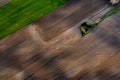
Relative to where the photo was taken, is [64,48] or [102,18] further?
[102,18]

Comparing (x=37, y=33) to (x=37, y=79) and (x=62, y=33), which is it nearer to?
(x=62, y=33)

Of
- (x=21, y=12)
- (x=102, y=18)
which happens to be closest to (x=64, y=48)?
(x=102, y=18)

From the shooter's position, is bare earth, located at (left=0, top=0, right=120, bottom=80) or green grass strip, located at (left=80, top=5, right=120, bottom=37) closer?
bare earth, located at (left=0, top=0, right=120, bottom=80)

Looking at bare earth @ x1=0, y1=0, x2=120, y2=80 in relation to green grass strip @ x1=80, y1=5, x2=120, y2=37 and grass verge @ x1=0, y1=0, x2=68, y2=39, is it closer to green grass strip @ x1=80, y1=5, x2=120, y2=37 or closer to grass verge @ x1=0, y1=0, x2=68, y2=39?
green grass strip @ x1=80, y1=5, x2=120, y2=37

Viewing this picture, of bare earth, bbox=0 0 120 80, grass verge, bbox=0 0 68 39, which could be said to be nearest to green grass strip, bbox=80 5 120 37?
bare earth, bbox=0 0 120 80

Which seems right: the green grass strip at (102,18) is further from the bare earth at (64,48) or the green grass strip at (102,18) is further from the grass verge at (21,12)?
the grass verge at (21,12)

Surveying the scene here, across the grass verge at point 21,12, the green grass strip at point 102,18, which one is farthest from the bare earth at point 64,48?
the grass verge at point 21,12

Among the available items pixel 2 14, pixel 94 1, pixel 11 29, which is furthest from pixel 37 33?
pixel 94 1

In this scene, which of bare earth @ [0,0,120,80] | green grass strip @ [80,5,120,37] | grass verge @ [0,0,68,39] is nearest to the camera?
bare earth @ [0,0,120,80]

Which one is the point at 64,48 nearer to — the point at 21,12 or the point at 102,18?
the point at 102,18

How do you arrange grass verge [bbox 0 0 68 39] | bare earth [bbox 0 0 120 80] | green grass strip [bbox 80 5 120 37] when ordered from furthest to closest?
grass verge [bbox 0 0 68 39] < green grass strip [bbox 80 5 120 37] < bare earth [bbox 0 0 120 80]
